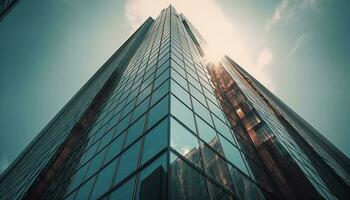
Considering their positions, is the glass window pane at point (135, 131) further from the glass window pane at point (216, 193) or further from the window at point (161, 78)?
the glass window pane at point (216, 193)

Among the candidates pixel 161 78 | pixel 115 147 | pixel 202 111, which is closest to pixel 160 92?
pixel 161 78

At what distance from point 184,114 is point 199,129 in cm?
89

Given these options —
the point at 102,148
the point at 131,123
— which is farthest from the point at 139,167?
the point at 102,148

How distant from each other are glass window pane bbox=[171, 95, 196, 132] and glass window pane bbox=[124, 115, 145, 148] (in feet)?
5.13

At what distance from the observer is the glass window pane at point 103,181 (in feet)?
29.1

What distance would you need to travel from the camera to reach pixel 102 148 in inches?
502

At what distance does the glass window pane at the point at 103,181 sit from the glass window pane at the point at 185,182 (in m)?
3.05

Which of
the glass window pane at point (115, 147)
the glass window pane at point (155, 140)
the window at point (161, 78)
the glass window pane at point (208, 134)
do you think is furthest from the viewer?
the window at point (161, 78)

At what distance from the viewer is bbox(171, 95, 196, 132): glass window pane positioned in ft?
32.1

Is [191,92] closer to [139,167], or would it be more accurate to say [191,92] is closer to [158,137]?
[158,137]

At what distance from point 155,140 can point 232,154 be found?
154 inches

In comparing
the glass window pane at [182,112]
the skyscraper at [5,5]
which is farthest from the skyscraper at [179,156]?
the skyscraper at [5,5]

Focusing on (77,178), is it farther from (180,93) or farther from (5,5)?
(5,5)

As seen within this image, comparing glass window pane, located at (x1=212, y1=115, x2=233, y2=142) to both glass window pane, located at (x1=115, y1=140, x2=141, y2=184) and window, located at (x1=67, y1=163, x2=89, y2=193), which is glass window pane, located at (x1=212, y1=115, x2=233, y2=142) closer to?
glass window pane, located at (x1=115, y1=140, x2=141, y2=184)
